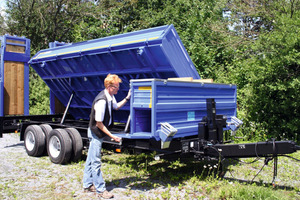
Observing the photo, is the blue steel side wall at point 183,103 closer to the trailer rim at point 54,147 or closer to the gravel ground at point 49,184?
the gravel ground at point 49,184

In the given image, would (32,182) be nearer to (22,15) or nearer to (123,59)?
(123,59)

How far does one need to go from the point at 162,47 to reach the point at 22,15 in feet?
52.2

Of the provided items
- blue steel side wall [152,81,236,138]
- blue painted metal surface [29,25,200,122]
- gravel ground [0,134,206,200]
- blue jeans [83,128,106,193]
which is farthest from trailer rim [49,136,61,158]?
blue steel side wall [152,81,236,138]

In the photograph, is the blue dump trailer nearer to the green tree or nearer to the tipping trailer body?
the tipping trailer body

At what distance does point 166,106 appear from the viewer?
4988mm

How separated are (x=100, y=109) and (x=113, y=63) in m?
2.32

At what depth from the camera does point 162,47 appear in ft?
18.5

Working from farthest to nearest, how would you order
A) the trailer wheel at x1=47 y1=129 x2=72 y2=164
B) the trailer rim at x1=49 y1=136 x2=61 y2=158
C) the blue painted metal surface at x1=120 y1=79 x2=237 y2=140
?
1. the trailer rim at x1=49 y1=136 x2=61 y2=158
2. the trailer wheel at x1=47 y1=129 x2=72 y2=164
3. the blue painted metal surface at x1=120 y1=79 x2=237 y2=140

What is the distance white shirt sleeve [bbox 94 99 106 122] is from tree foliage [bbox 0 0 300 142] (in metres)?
5.71

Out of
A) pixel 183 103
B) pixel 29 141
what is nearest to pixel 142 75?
pixel 183 103

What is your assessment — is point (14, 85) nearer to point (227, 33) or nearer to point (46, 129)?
point (46, 129)

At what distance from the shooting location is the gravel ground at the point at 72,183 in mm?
4934

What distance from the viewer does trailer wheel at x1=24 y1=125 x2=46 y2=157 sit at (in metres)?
7.50

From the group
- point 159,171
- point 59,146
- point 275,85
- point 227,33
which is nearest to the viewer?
point 159,171
